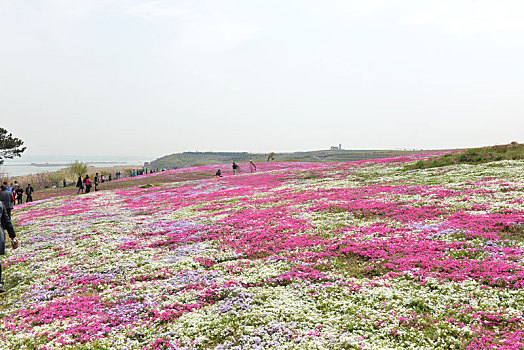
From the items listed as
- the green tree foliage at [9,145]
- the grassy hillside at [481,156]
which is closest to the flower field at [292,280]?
the grassy hillside at [481,156]

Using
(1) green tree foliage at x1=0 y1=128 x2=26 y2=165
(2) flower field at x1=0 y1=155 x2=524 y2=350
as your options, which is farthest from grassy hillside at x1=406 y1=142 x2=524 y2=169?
(1) green tree foliage at x1=0 y1=128 x2=26 y2=165

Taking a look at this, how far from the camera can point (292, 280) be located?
36.9 ft

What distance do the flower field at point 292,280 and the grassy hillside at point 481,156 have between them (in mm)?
15738

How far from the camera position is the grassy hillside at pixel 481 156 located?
33.3 meters

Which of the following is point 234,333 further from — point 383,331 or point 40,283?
point 40,283

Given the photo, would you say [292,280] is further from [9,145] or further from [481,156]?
[9,145]

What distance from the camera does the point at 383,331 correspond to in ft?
25.3

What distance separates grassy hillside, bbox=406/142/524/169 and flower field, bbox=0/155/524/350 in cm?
1574

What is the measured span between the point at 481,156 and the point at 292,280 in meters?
34.4

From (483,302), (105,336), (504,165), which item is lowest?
(105,336)

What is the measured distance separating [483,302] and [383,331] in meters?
3.12

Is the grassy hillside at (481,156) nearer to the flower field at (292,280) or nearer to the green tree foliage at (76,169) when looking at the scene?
the flower field at (292,280)

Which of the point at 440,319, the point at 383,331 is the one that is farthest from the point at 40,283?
the point at 440,319

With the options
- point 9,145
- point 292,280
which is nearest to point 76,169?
point 9,145
